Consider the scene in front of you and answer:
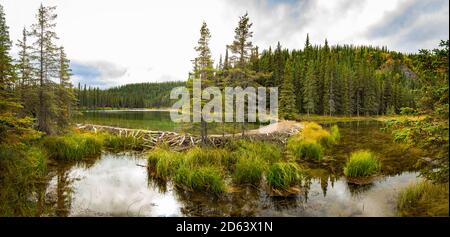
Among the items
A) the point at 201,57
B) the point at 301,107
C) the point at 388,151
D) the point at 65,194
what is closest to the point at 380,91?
the point at 301,107

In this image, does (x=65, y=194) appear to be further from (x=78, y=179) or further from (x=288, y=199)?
(x=288, y=199)

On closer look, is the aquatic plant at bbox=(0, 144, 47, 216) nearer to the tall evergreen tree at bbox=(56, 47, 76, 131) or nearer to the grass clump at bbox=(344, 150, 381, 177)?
the grass clump at bbox=(344, 150, 381, 177)

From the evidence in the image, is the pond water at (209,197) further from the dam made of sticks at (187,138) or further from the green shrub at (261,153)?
the dam made of sticks at (187,138)

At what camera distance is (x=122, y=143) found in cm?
2016

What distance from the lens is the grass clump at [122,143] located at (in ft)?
65.5

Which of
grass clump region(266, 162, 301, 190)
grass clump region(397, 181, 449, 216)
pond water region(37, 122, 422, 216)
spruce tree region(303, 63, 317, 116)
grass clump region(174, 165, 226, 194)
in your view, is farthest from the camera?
spruce tree region(303, 63, 317, 116)

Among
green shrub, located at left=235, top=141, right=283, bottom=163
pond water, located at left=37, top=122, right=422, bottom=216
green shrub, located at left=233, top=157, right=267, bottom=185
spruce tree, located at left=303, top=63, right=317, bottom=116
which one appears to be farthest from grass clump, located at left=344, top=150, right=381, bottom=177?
spruce tree, located at left=303, top=63, right=317, bottom=116

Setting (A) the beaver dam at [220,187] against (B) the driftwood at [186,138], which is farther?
(B) the driftwood at [186,138]

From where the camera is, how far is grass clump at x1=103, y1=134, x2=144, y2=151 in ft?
65.5

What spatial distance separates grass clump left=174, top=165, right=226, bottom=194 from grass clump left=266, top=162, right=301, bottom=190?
1851mm

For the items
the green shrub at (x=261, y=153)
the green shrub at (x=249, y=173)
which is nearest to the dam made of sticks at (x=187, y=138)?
the green shrub at (x=261, y=153)

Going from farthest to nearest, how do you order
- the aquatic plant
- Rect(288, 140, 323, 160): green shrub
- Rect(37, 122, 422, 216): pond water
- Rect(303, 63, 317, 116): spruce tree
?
Rect(303, 63, 317, 116): spruce tree, Rect(288, 140, 323, 160): green shrub, Rect(37, 122, 422, 216): pond water, the aquatic plant

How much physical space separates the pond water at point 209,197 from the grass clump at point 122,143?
275 inches
